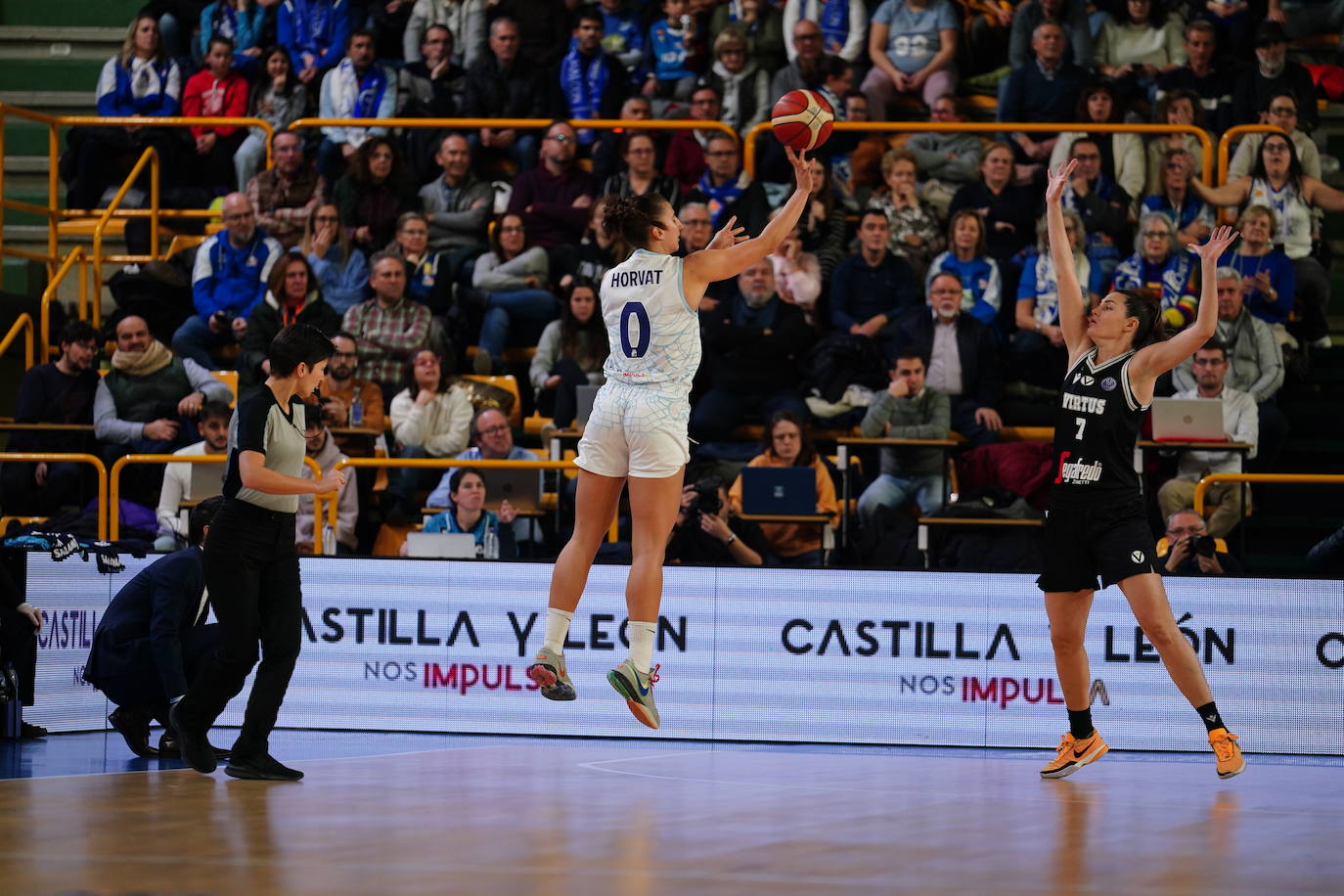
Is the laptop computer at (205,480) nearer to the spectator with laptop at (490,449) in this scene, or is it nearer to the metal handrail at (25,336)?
the spectator with laptop at (490,449)

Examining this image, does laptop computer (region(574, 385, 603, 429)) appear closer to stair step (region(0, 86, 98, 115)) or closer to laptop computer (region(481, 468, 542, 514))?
laptop computer (region(481, 468, 542, 514))

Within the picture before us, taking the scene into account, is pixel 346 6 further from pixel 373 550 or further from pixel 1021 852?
pixel 1021 852

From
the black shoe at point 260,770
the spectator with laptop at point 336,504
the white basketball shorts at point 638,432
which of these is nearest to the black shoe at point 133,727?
the black shoe at point 260,770

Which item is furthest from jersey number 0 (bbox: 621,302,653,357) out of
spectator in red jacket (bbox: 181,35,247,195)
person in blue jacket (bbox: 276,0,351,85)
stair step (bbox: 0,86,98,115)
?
stair step (bbox: 0,86,98,115)

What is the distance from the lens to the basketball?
7.42 m

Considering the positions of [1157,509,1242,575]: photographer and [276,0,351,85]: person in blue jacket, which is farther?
[276,0,351,85]: person in blue jacket

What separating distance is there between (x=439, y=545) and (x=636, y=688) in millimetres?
3960

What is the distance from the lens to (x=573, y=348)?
42.7ft

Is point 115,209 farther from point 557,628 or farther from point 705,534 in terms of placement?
point 557,628

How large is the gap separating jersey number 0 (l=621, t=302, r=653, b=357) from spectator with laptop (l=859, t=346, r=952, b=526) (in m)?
4.66

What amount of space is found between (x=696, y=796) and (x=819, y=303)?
7.11 m

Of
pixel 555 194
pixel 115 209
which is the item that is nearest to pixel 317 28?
pixel 115 209

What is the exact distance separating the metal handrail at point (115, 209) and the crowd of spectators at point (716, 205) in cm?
29

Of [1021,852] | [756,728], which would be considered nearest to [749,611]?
[756,728]
